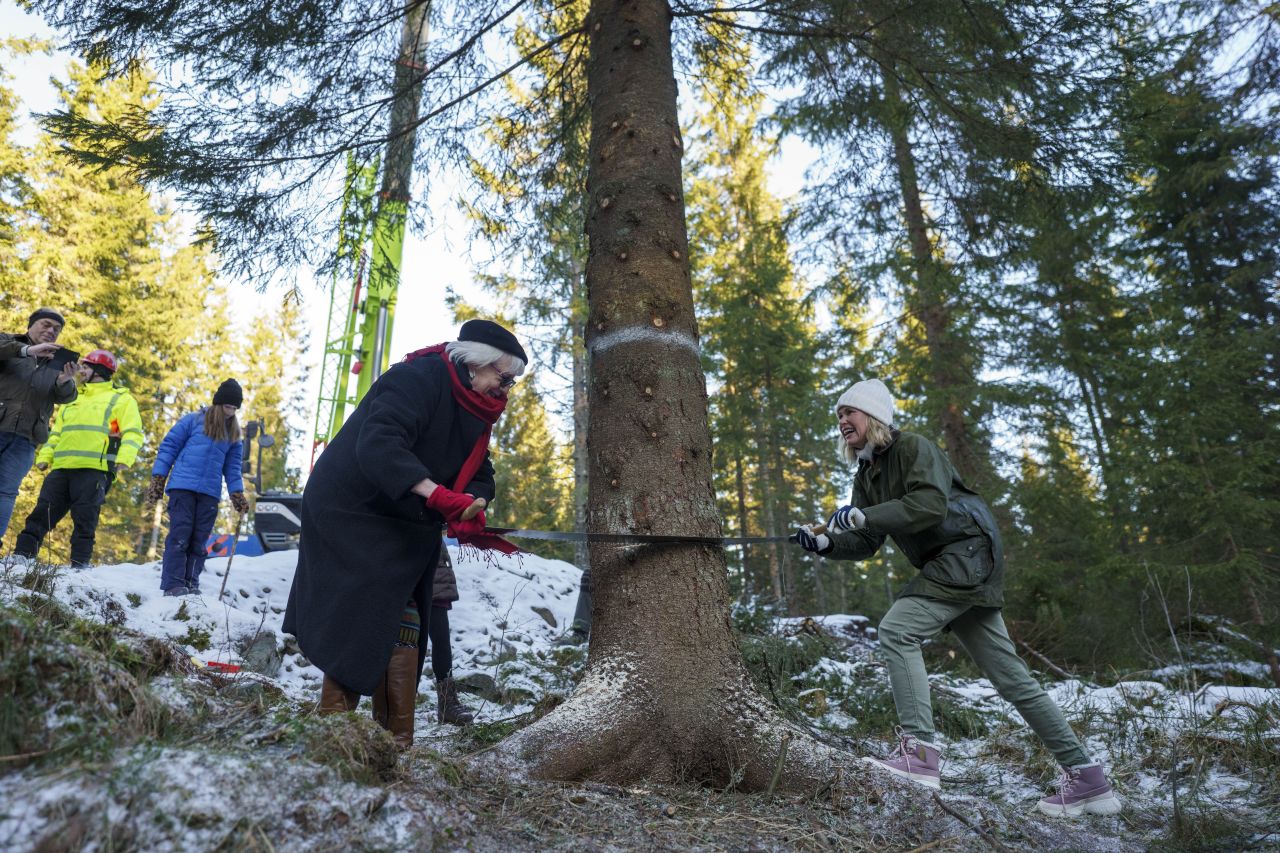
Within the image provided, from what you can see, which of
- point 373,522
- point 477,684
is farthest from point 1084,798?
point 477,684

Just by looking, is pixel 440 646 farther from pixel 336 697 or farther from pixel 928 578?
pixel 928 578

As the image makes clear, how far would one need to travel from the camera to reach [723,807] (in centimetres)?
258

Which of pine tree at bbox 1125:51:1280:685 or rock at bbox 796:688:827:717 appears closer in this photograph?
rock at bbox 796:688:827:717

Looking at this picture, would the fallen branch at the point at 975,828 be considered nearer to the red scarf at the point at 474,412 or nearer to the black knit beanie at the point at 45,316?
the red scarf at the point at 474,412

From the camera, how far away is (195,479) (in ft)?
20.9

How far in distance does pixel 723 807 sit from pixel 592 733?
557mm

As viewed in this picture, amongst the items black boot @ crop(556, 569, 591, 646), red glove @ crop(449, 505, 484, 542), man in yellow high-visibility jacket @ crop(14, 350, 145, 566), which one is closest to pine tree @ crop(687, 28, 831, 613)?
black boot @ crop(556, 569, 591, 646)

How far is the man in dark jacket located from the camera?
5539mm

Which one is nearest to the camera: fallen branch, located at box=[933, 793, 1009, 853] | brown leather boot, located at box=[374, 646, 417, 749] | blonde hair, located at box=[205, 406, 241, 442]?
fallen branch, located at box=[933, 793, 1009, 853]

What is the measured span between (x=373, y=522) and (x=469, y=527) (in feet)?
1.16

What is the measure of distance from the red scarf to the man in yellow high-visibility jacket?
468 cm

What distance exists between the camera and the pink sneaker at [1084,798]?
2.96 meters

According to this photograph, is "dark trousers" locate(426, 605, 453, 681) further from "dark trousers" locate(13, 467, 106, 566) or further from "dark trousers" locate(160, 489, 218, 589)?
"dark trousers" locate(13, 467, 106, 566)

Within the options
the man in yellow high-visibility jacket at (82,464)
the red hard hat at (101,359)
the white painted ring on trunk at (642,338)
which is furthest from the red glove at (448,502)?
the red hard hat at (101,359)
